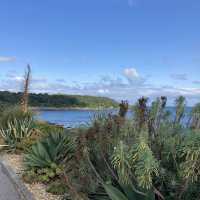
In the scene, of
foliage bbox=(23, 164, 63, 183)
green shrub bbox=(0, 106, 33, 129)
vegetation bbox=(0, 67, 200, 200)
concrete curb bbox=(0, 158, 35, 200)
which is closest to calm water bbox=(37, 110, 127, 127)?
vegetation bbox=(0, 67, 200, 200)

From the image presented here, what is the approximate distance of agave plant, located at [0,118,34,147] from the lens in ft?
45.0

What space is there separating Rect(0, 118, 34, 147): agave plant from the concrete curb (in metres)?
2.90

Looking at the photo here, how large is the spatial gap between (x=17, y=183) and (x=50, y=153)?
1.07 metres

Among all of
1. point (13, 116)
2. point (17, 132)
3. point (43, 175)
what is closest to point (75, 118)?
point (43, 175)

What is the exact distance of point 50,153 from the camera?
28.8ft

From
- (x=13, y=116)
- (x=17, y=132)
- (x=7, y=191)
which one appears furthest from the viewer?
(x=13, y=116)

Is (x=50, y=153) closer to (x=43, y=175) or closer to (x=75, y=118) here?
(x=43, y=175)

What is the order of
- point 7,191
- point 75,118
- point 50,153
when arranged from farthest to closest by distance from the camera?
1. point 75,118
2. point 50,153
3. point 7,191

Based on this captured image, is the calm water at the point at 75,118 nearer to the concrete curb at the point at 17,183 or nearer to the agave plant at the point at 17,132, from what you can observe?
the agave plant at the point at 17,132

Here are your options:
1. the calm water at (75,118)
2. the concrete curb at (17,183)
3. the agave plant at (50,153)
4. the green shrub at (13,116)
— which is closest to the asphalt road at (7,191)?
the concrete curb at (17,183)

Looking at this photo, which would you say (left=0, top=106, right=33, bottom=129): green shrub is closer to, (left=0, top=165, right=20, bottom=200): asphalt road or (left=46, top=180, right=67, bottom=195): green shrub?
(left=0, top=165, right=20, bottom=200): asphalt road

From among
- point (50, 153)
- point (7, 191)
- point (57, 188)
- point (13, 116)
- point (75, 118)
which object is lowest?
point (7, 191)

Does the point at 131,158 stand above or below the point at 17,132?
above

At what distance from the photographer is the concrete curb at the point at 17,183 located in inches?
277
